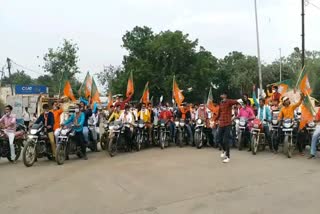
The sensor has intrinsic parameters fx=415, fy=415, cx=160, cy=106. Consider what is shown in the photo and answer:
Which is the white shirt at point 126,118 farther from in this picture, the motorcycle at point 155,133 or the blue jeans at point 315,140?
the blue jeans at point 315,140

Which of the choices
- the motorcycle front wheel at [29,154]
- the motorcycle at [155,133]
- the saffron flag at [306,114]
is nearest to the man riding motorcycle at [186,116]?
the motorcycle at [155,133]

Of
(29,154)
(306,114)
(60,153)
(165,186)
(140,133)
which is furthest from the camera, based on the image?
(140,133)

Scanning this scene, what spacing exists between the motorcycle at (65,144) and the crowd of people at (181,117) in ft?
0.58

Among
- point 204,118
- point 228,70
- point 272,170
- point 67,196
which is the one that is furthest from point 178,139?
point 228,70

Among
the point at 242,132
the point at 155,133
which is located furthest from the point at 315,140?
the point at 155,133

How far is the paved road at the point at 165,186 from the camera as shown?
671 cm

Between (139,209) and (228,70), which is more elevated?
(228,70)

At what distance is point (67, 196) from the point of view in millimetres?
7641

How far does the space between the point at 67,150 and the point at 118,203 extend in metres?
5.53

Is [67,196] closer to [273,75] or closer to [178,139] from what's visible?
[178,139]

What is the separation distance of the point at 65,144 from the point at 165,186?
15.5 ft

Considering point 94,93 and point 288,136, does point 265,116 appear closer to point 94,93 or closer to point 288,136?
point 288,136

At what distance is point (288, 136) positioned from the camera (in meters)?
12.0

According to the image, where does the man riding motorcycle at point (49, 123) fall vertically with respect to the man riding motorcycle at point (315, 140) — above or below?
above
